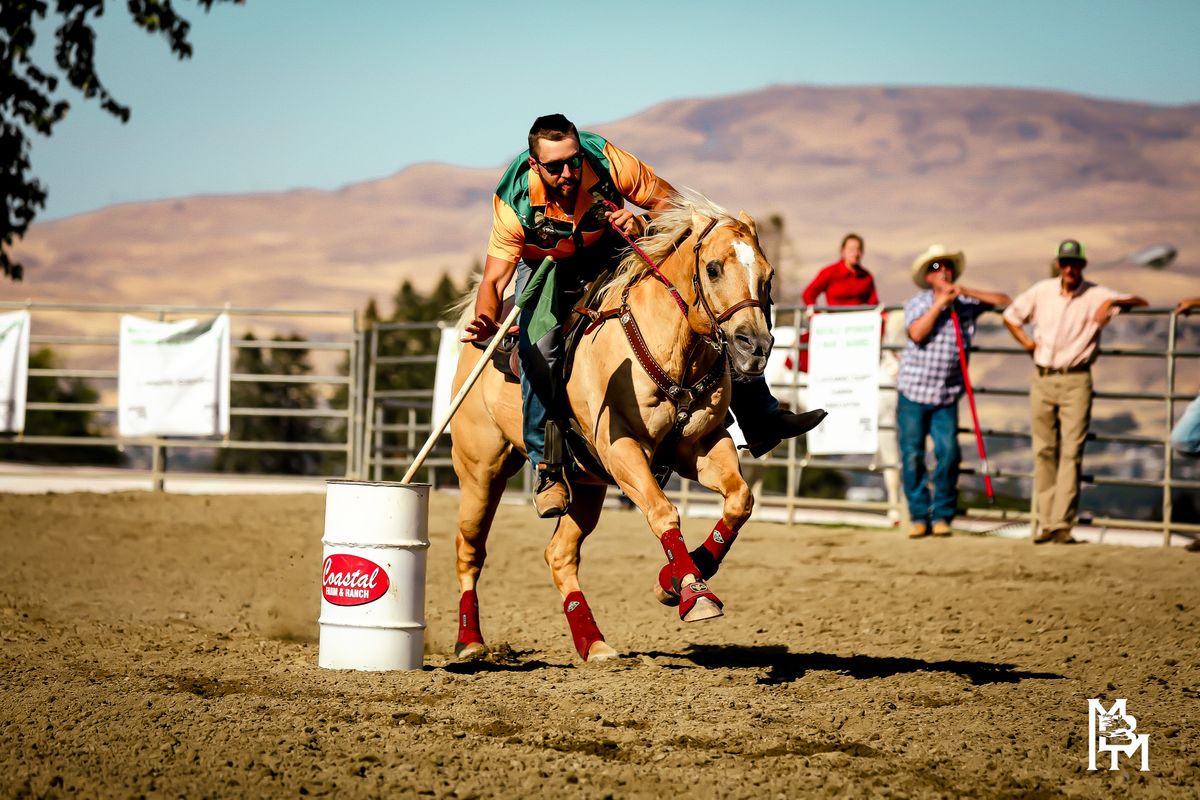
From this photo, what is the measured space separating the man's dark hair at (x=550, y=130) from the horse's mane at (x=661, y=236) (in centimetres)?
54

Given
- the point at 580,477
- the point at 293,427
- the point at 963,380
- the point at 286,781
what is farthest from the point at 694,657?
the point at 293,427

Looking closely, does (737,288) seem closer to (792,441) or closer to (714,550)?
(714,550)

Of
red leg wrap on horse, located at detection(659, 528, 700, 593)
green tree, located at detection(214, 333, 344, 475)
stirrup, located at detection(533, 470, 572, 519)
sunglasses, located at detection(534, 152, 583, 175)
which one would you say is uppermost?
sunglasses, located at detection(534, 152, 583, 175)

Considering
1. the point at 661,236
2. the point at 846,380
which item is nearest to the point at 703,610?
the point at 661,236

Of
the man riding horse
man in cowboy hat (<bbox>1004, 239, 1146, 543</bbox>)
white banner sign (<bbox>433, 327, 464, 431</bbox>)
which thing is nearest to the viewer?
the man riding horse

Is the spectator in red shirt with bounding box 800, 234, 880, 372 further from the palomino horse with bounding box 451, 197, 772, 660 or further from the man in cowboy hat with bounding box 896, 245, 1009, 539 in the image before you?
the palomino horse with bounding box 451, 197, 772, 660

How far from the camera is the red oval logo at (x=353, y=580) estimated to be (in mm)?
5840

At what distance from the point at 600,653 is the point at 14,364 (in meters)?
11.3

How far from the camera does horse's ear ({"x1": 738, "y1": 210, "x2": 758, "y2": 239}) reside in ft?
18.4

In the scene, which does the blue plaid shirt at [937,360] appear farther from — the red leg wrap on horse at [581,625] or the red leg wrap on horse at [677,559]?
the red leg wrap on horse at [677,559]

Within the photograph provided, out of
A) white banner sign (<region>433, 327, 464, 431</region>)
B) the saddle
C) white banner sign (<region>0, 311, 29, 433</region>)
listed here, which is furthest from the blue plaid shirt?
white banner sign (<region>0, 311, 29, 433</region>)

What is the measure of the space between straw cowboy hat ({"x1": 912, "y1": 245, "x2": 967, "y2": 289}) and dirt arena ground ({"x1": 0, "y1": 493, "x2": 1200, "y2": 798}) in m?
2.32

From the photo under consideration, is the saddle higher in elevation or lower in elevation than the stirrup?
higher

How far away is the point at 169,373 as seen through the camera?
1502 cm
